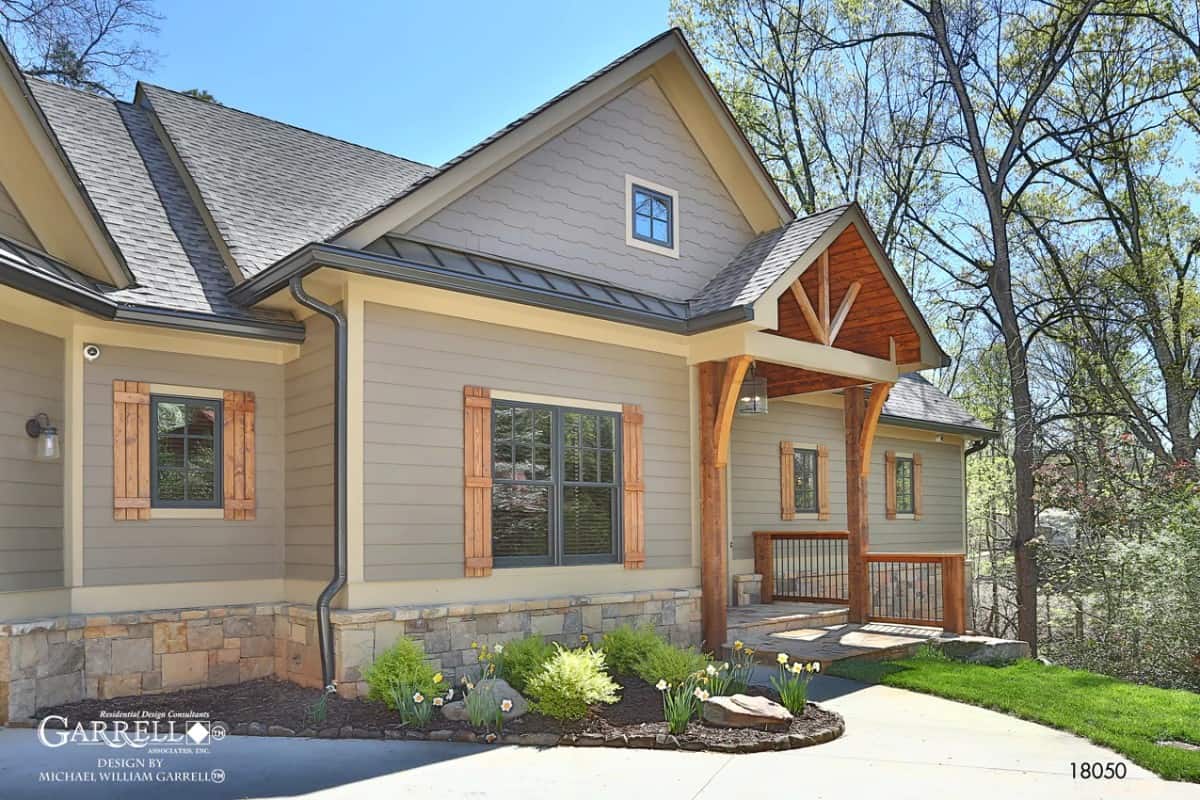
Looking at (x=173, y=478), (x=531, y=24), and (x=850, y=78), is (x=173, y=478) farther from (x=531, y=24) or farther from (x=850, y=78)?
(x=850, y=78)

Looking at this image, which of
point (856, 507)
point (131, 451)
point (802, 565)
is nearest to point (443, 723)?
point (131, 451)

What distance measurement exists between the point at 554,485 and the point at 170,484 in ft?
10.7

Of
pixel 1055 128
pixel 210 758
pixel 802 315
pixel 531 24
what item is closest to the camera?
pixel 210 758

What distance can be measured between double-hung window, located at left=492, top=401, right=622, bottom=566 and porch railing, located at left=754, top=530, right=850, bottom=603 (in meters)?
4.01

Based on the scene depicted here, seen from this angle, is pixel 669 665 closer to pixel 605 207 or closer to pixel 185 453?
pixel 185 453

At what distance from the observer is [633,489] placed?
9789mm

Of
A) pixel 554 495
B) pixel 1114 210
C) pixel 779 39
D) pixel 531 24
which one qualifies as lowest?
pixel 554 495

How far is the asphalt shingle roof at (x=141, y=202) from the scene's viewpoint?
851 cm

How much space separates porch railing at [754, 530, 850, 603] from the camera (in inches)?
515

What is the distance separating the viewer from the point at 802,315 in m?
11.3

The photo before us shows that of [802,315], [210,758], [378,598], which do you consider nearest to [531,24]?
[802,315]

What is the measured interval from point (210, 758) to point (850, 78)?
64.7 feet

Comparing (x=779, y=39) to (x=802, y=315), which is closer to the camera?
(x=802, y=315)

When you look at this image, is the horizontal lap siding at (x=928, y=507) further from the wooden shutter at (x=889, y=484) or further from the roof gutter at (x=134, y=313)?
the roof gutter at (x=134, y=313)
